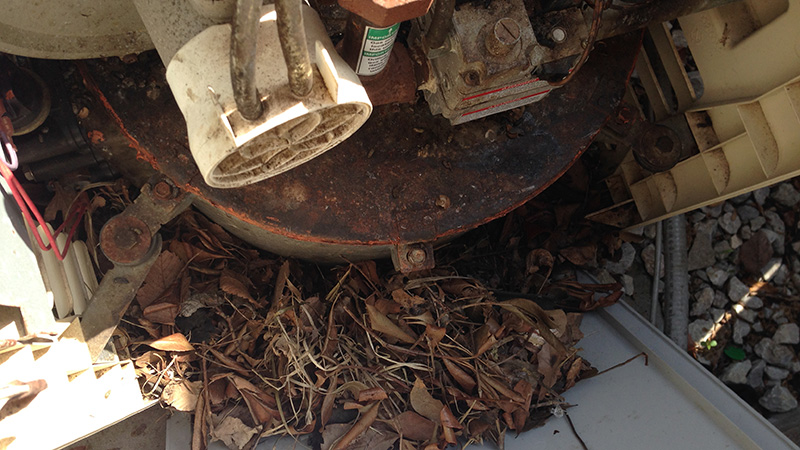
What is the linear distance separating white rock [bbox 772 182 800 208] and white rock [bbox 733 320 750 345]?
0.55 m

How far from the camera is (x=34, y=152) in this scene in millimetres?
1619

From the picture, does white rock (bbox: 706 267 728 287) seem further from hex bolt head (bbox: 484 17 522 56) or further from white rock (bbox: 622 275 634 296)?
hex bolt head (bbox: 484 17 522 56)

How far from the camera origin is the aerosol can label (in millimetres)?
1115

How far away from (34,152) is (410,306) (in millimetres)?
1182

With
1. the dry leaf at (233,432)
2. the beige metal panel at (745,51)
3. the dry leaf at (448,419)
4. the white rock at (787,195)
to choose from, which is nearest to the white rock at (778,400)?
the white rock at (787,195)

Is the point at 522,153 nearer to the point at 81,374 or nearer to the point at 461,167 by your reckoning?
the point at 461,167

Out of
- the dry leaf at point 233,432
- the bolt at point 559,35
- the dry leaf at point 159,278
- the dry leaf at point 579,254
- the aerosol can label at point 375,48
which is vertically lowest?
the dry leaf at point 579,254

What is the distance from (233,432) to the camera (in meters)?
1.71

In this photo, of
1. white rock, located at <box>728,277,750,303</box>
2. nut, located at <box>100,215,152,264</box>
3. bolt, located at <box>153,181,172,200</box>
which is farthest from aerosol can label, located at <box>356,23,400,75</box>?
white rock, located at <box>728,277,750,303</box>

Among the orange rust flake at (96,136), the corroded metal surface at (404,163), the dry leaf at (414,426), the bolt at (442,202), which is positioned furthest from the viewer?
the dry leaf at (414,426)

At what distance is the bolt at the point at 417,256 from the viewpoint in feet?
4.92

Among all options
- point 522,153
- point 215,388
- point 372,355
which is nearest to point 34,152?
point 215,388

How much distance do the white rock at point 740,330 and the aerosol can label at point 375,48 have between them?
1.92 meters

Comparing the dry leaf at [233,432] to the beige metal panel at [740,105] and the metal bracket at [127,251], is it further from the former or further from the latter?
the beige metal panel at [740,105]
